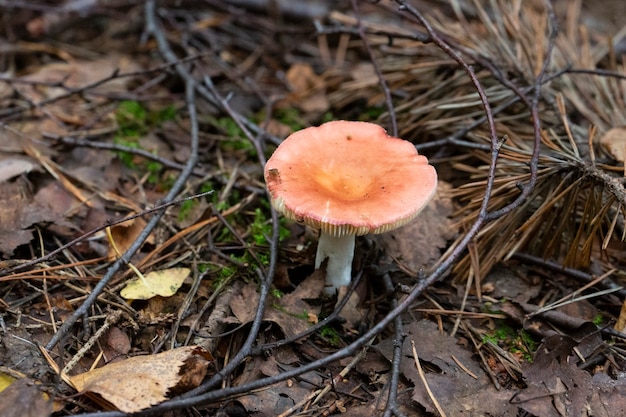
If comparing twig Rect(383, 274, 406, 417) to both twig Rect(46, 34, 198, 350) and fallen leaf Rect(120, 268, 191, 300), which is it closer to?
fallen leaf Rect(120, 268, 191, 300)

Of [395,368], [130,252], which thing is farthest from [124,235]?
[395,368]

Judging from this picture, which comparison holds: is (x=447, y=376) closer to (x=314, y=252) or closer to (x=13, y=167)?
(x=314, y=252)

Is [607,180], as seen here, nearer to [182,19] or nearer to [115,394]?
[115,394]

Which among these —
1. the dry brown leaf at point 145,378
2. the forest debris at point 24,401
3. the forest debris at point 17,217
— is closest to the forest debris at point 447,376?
the dry brown leaf at point 145,378

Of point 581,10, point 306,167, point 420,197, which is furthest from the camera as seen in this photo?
point 581,10

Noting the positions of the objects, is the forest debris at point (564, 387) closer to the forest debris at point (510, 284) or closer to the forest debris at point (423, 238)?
the forest debris at point (510, 284)

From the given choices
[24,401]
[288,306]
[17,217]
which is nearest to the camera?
[24,401]

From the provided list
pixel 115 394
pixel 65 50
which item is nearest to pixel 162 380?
pixel 115 394
